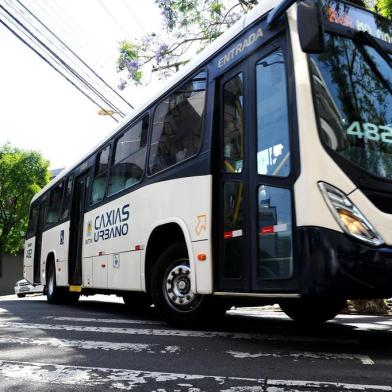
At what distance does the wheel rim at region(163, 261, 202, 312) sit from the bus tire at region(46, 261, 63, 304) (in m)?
6.36

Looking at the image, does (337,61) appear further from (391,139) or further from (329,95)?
(391,139)

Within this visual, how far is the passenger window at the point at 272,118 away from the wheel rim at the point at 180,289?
174 centimetres

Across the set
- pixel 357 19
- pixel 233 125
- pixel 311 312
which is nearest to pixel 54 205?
pixel 311 312

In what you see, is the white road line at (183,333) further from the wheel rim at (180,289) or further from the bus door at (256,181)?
the bus door at (256,181)

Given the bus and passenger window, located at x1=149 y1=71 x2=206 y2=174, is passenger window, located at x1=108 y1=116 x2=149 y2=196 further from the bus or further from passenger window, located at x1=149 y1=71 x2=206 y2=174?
passenger window, located at x1=149 y1=71 x2=206 y2=174

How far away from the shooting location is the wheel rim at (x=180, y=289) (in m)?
5.92

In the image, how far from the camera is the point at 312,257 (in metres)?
4.09

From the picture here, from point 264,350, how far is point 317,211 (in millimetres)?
1384

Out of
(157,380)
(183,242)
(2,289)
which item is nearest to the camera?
(157,380)

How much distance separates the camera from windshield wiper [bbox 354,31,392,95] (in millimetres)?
4730

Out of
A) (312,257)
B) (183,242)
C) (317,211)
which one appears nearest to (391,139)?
(317,211)

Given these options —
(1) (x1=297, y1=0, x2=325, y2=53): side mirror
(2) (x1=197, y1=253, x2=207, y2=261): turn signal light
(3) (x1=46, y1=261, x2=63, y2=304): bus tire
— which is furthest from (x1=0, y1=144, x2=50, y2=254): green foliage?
(1) (x1=297, y1=0, x2=325, y2=53): side mirror

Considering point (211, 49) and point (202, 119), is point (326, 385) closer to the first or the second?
point (202, 119)

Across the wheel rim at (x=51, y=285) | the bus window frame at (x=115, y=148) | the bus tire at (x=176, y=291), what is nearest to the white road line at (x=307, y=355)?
the bus tire at (x=176, y=291)
